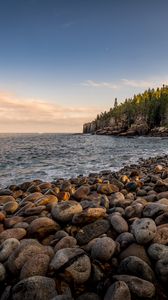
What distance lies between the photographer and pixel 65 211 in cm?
464

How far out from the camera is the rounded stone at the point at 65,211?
4570mm

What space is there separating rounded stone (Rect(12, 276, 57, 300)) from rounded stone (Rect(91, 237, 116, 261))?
30.3 inches

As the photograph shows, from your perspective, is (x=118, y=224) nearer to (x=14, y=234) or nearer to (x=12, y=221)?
(x=14, y=234)

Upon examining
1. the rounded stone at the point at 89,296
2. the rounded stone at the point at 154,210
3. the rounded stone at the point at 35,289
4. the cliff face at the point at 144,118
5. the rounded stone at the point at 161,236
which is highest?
the cliff face at the point at 144,118

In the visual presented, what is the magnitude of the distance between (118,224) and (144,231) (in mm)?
627

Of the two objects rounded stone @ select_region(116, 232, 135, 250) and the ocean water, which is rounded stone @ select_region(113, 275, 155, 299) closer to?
rounded stone @ select_region(116, 232, 135, 250)

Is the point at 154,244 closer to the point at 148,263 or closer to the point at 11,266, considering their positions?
the point at 148,263

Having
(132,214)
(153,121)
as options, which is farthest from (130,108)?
(132,214)

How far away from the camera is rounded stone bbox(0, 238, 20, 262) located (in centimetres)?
356

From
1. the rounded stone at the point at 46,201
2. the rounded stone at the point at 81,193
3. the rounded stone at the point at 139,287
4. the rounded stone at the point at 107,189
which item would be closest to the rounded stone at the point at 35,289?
the rounded stone at the point at 139,287

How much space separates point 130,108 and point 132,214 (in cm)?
10143

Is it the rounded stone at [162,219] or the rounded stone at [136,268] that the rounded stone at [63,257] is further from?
the rounded stone at [162,219]

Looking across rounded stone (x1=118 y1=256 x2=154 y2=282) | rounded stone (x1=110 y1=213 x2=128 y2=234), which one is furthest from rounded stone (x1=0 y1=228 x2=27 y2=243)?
rounded stone (x1=118 y1=256 x2=154 y2=282)

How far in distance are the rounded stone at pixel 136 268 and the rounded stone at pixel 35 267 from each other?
1.07 metres
